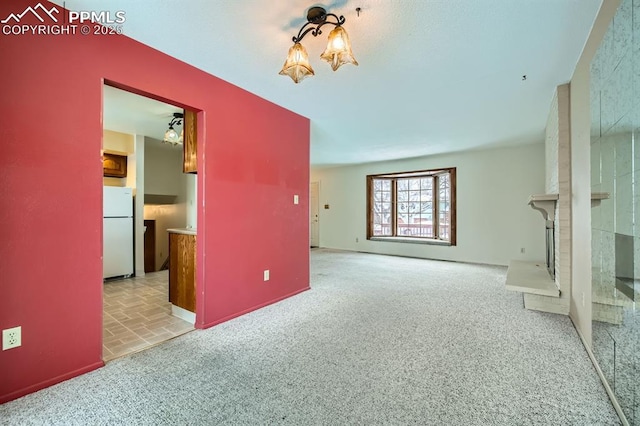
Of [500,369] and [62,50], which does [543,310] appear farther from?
[62,50]

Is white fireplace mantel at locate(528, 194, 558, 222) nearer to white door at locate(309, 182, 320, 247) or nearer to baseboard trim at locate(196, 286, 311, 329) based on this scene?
baseboard trim at locate(196, 286, 311, 329)

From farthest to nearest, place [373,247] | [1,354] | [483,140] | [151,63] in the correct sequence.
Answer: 1. [373,247]
2. [483,140]
3. [151,63]
4. [1,354]

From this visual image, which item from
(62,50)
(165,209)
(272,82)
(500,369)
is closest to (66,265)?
(62,50)

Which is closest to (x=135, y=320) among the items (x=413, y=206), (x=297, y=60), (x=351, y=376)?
(x=351, y=376)

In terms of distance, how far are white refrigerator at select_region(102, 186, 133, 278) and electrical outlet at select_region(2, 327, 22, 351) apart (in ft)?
9.94

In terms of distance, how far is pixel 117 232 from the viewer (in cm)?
440

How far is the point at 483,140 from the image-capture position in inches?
193

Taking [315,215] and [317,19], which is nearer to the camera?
[317,19]

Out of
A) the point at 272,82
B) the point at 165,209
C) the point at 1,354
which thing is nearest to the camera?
the point at 1,354

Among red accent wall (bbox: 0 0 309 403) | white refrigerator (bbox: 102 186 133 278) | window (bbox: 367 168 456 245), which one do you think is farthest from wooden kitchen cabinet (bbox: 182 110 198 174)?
window (bbox: 367 168 456 245)

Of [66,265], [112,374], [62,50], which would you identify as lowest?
[112,374]

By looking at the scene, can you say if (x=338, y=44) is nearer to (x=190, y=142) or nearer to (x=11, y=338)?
(x=190, y=142)

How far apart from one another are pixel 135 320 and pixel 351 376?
7.24 ft

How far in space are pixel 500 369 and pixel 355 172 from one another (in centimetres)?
596
